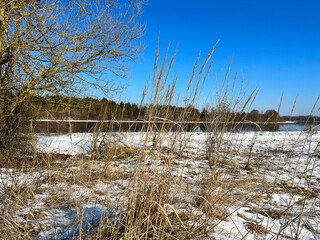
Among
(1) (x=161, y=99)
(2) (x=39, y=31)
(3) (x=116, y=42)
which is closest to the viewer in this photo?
(1) (x=161, y=99)

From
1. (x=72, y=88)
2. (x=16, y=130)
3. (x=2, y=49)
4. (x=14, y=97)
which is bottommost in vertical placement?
(x=16, y=130)

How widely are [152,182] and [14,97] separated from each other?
12.2ft

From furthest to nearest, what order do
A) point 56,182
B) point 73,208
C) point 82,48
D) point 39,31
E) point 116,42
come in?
point 116,42
point 82,48
point 39,31
point 56,182
point 73,208

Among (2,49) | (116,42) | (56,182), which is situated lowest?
(56,182)

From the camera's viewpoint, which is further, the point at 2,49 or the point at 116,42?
the point at 116,42

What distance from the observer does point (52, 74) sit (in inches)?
155

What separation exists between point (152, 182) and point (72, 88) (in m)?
3.76

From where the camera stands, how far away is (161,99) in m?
1.21

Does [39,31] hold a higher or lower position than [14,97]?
higher

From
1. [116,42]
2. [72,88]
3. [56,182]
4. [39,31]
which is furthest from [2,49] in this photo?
[56,182]

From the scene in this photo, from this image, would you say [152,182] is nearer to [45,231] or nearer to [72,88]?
[45,231]

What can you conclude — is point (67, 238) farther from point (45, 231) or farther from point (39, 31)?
point (39, 31)

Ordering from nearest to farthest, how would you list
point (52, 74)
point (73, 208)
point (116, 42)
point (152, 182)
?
point (152, 182)
point (73, 208)
point (52, 74)
point (116, 42)

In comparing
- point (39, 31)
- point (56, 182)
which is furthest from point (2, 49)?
point (56, 182)
